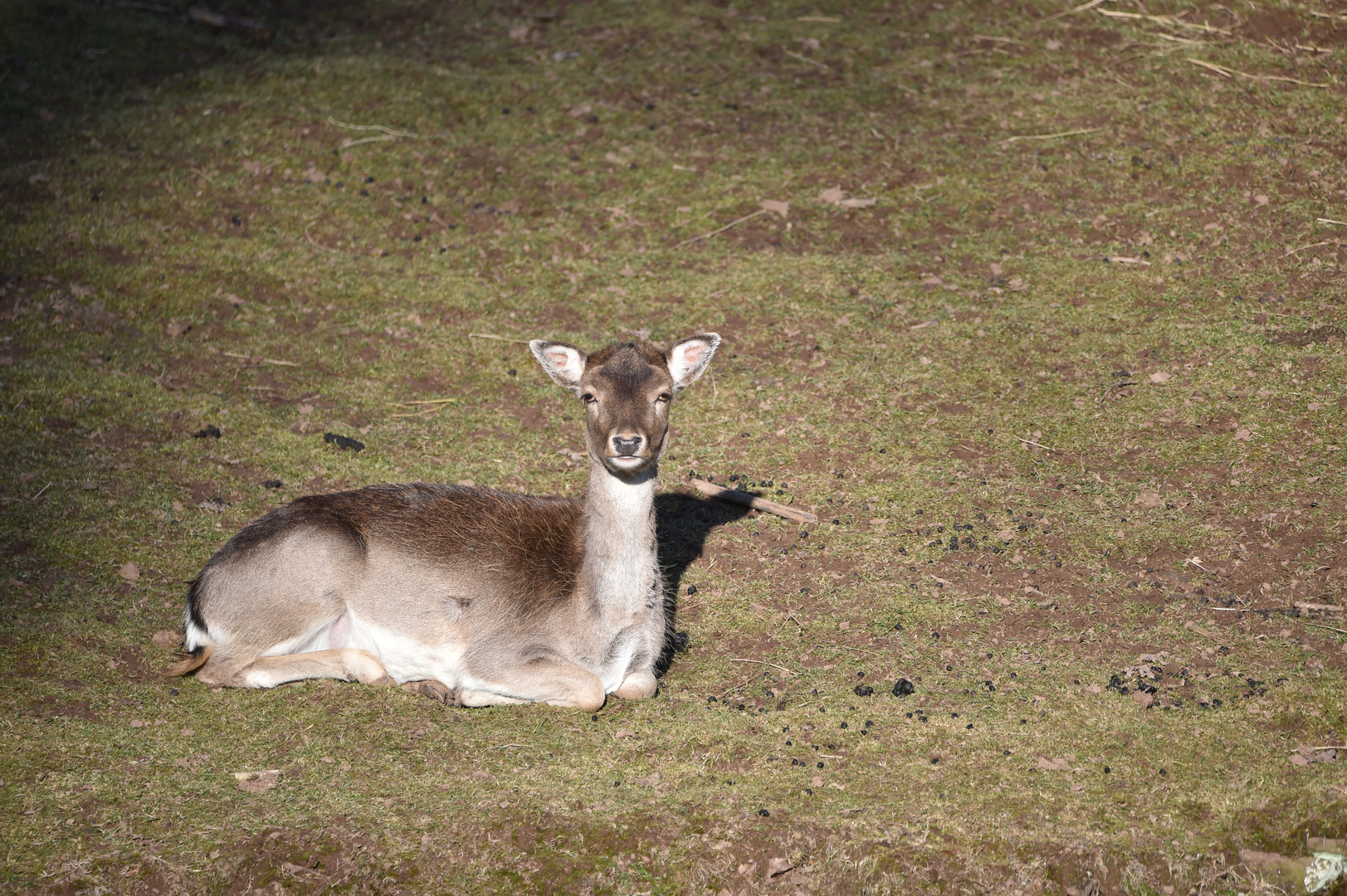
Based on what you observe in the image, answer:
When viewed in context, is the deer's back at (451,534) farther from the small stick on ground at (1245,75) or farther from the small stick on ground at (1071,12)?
the small stick on ground at (1071,12)

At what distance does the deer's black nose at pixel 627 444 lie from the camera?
23.7ft

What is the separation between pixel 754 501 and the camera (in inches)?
379

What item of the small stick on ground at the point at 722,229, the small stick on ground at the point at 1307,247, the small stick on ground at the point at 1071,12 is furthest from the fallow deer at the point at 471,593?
the small stick on ground at the point at 1071,12

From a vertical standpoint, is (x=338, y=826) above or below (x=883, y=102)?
below

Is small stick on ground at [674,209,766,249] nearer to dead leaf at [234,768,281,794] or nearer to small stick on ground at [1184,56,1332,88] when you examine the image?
small stick on ground at [1184,56,1332,88]

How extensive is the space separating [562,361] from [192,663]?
3039 mm

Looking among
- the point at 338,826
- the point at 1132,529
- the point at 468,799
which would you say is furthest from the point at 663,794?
the point at 1132,529

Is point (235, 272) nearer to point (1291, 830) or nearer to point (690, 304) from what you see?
point (690, 304)

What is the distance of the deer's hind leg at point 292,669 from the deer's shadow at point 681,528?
208cm

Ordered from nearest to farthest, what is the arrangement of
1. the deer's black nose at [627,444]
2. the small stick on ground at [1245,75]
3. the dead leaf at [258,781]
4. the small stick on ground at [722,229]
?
1. the dead leaf at [258,781]
2. the deer's black nose at [627,444]
3. the small stick on ground at [722,229]
4. the small stick on ground at [1245,75]

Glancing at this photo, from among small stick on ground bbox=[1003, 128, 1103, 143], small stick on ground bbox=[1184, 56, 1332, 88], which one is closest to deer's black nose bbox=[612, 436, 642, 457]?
small stick on ground bbox=[1003, 128, 1103, 143]

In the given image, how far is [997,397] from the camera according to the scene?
10656mm

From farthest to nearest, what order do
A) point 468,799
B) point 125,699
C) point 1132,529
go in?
point 1132,529 → point 125,699 → point 468,799

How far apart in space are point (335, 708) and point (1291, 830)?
5.46 meters
